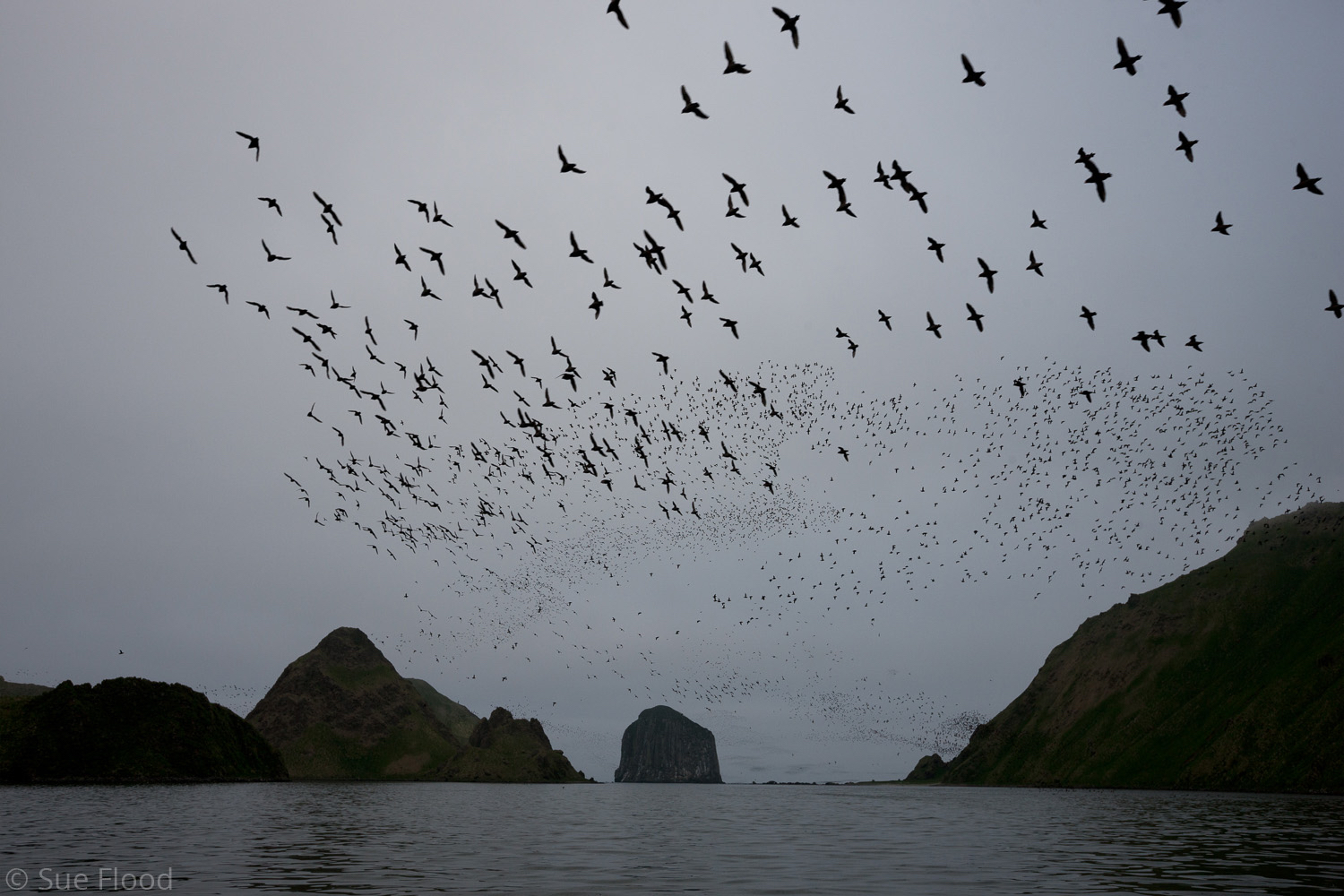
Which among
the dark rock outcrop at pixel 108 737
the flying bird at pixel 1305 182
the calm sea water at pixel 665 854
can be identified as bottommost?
→ the calm sea water at pixel 665 854

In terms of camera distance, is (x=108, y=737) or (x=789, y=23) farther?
(x=108, y=737)

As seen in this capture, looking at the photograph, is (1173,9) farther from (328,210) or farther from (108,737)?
(108,737)

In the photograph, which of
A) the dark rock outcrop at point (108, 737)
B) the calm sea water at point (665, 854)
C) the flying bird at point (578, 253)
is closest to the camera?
the calm sea water at point (665, 854)

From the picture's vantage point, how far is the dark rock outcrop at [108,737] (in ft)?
513

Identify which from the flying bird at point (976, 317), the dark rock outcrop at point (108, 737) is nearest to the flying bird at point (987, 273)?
the flying bird at point (976, 317)

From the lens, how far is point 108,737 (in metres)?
175

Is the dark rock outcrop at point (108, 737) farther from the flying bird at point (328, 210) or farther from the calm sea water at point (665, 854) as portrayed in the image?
the flying bird at point (328, 210)

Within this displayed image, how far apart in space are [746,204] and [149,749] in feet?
623

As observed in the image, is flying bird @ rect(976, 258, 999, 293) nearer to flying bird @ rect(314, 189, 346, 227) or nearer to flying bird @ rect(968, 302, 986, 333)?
flying bird @ rect(968, 302, 986, 333)

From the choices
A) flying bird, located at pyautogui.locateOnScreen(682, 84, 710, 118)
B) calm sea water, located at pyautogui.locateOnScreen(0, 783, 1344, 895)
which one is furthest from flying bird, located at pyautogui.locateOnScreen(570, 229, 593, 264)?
calm sea water, located at pyautogui.locateOnScreen(0, 783, 1344, 895)

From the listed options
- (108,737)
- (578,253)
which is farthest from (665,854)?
(108,737)

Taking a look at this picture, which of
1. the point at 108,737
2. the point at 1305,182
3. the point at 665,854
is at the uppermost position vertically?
the point at 1305,182

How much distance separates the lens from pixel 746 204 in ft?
141

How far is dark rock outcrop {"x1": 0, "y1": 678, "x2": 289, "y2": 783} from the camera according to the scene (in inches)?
6152
